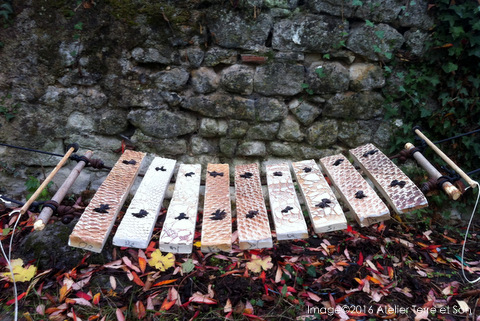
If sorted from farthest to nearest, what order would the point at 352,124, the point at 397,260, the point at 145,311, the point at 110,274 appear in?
the point at 352,124 < the point at 397,260 < the point at 110,274 < the point at 145,311

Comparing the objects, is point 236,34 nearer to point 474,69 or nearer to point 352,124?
point 352,124

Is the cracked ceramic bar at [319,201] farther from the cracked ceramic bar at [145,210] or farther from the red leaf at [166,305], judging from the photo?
the red leaf at [166,305]

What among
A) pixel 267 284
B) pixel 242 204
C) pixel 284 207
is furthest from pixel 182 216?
pixel 267 284

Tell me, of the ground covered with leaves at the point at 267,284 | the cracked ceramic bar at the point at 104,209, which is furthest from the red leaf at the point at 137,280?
the cracked ceramic bar at the point at 104,209

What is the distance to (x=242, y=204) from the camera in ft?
5.20

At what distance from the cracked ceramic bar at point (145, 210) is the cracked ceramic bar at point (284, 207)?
1.80 feet

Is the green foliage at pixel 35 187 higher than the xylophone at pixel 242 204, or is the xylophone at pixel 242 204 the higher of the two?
the green foliage at pixel 35 187

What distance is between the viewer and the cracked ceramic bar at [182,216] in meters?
1.36

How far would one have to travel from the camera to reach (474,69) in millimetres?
2275

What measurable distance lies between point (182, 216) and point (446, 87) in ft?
6.88

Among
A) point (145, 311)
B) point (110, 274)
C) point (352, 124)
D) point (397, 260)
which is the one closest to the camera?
point (145, 311)

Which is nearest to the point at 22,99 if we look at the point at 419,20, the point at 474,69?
the point at 419,20

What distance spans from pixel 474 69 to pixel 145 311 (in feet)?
8.61

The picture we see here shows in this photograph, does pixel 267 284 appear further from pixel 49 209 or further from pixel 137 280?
pixel 49 209
